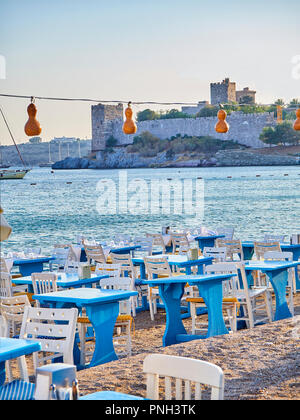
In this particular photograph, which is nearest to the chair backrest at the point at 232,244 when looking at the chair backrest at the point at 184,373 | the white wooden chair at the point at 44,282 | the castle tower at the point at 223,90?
the white wooden chair at the point at 44,282

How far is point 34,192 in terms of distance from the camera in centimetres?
6444

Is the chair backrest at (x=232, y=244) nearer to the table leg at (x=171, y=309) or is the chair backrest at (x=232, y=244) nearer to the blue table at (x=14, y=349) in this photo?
the table leg at (x=171, y=309)

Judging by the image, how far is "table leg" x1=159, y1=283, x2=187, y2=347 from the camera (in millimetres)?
Result: 6137

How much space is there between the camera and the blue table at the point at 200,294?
587 centimetres

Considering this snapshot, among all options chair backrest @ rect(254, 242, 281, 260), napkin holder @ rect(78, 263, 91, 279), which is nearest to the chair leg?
napkin holder @ rect(78, 263, 91, 279)

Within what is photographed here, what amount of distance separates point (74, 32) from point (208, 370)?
382 inches

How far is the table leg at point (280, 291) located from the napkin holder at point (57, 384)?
4.56 meters

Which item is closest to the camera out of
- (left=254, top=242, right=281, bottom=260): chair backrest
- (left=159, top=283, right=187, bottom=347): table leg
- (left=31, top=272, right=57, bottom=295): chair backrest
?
(left=31, top=272, right=57, bottom=295): chair backrest

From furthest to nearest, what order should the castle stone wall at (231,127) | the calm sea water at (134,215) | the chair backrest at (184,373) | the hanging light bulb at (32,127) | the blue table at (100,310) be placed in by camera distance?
the castle stone wall at (231,127) < the calm sea water at (134,215) < the hanging light bulb at (32,127) < the blue table at (100,310) < the chair backrest at (184,373)

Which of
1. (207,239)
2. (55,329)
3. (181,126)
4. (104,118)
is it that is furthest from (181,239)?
(104,118)

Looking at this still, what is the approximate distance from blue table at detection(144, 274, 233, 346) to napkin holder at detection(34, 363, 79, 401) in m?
3.55

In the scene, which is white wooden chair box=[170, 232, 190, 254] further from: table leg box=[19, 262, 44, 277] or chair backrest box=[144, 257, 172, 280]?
chair backrest box=[144, 257, 172, 280]

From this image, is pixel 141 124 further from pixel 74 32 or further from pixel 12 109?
pixel 74 32
